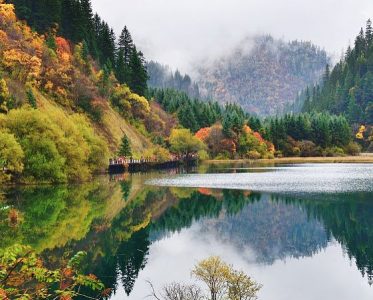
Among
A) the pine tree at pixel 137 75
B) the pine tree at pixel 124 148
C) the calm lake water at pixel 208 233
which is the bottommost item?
the calm lake water at pixel 208 233

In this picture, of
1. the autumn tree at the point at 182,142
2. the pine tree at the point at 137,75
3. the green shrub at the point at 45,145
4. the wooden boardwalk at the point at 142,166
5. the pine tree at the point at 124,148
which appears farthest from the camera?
the autumn tree at the point at 182,142

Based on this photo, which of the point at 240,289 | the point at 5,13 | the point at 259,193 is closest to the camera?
the point at 240,289

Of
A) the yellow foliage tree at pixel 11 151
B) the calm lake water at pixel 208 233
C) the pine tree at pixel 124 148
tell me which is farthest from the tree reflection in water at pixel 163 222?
the pine tree at pixel 124 148

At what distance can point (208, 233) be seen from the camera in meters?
40.5

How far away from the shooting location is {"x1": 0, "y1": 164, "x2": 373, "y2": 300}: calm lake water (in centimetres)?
2723

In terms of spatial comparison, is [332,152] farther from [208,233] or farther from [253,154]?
[208,233]

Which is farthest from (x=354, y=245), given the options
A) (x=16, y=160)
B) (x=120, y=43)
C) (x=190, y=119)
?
(x=190, y=119)

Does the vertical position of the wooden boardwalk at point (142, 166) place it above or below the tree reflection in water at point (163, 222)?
above

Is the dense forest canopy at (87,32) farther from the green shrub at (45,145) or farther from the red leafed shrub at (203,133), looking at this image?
the green shrub at (45,145)

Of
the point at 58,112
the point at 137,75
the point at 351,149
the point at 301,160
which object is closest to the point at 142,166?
the point at 137,75

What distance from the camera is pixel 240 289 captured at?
18.3m

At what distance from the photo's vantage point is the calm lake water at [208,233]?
27.2m

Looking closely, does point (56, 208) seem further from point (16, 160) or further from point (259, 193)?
point (259, 193)

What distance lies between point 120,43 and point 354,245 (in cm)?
11936
